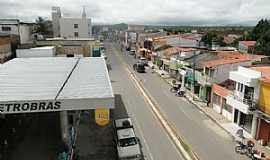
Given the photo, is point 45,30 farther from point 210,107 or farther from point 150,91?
point 210,107

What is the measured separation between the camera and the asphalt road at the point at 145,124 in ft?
72.3

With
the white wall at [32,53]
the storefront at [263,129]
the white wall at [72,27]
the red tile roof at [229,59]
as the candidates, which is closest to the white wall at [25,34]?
the white wall at [32,53]

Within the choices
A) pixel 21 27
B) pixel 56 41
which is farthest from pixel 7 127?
pixel 21 27

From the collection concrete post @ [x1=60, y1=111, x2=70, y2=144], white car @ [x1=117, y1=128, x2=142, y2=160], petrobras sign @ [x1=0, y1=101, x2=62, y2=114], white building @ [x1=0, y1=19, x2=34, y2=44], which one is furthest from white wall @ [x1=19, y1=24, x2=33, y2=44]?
petrobras sign @ [x1=0, y1=101, x2=62, y2=114]

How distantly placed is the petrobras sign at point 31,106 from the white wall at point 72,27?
2924 inches

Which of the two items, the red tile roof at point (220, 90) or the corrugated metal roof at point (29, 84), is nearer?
the corrugated metal roof at point (29, 84)

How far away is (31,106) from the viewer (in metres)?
17.7

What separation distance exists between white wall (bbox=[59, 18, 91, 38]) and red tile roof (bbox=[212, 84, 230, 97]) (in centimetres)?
6352

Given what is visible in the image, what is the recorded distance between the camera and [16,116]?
28531 millimetres

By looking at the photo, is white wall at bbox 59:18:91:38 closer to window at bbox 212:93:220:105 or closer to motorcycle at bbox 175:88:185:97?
motorcycle at bbox 175:88:185:97

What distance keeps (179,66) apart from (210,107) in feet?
54.7

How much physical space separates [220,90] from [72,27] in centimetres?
6673

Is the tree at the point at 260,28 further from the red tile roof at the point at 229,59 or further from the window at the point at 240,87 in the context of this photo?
the window at the point at 240,87

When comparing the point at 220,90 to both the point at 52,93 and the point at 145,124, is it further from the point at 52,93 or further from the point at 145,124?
the point at 52,93
